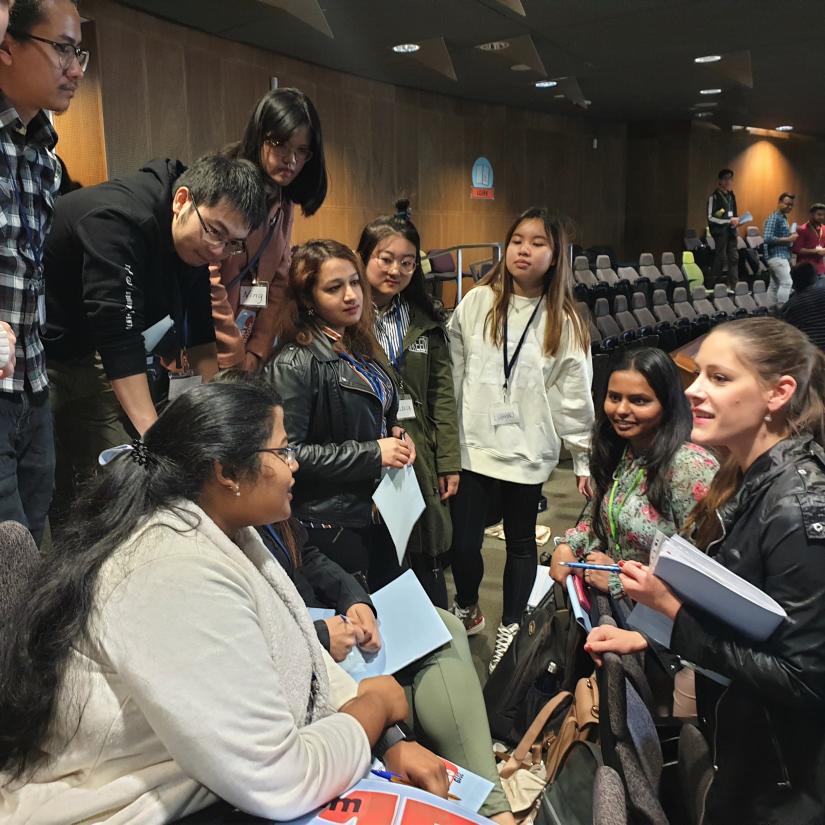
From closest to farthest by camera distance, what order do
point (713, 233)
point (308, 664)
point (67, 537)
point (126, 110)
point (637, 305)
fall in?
point (67, 537), point (308, 664), point (126, 110), point (637, 305), point (713, 233)

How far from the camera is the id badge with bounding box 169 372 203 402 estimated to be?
169cm

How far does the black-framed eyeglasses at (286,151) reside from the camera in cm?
187

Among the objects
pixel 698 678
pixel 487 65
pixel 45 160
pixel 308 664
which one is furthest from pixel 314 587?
pixel 487 65

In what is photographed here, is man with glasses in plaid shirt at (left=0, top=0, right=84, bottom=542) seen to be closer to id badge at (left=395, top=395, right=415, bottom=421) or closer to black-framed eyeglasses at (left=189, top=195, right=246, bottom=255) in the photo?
black-framed eyeglasses at (left=189, top=195, right=246, bottom=255)

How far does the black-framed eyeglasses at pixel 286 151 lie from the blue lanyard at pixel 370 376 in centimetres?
54

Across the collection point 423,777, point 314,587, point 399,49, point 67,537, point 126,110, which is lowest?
point 423,777

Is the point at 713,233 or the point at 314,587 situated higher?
the point at 713,233

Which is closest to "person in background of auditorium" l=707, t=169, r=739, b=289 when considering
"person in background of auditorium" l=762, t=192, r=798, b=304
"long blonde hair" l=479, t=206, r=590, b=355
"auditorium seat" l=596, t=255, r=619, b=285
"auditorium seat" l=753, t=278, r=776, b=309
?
"person in background of auditorium" l=762, t=192, r=798, b=304

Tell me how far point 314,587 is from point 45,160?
3.44 feet

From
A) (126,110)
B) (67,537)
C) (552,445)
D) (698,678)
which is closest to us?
(67,537)

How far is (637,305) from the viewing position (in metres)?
7.00

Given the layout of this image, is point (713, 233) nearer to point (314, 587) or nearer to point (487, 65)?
point (487, 65)

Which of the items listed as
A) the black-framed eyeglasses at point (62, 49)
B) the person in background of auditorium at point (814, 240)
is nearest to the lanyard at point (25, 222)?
the black-framed eyeglasses at point (62, 49)

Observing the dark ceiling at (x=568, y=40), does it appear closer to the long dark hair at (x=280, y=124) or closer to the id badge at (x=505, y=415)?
the long dark hair at (x=280, y=124)
